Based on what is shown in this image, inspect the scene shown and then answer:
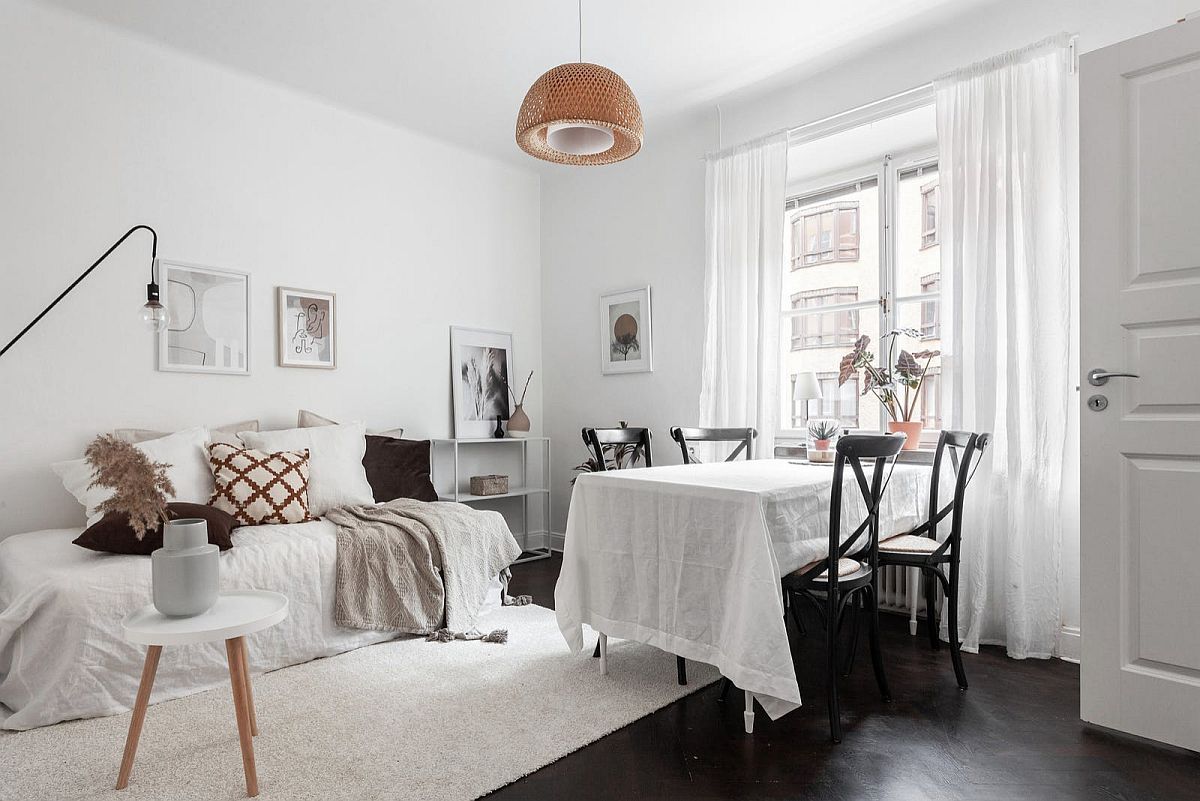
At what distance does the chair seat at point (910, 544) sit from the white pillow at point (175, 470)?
9.37ft

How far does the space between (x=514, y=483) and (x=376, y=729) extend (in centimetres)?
297

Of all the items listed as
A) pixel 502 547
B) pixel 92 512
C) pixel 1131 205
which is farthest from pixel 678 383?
pixel 92 512

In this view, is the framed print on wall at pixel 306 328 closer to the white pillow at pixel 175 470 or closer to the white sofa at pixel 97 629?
the white pillow at pixel 175 470

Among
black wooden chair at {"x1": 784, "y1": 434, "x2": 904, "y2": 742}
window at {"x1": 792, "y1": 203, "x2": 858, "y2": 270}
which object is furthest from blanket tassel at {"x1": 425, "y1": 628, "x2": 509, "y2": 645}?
window at {"x1": 792, "y1": 203, "x2": 858, "y2": 270}

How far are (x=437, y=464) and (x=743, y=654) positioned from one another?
3.00 meters

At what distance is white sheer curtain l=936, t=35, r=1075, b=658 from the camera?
2799 millimetres

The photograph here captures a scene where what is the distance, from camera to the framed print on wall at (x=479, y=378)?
470 cm

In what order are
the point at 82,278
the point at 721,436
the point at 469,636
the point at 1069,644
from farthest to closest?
the point at 721,436 → the point at 82,278 → the point at 469,636 → the point at 1069,644

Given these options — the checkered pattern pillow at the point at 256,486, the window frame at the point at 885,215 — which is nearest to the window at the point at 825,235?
the window frame at the point at 885,215

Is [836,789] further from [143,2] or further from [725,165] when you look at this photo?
[143,2]

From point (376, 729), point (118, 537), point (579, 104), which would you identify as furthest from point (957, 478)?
point (118, 537)

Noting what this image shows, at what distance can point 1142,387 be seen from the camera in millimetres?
2053

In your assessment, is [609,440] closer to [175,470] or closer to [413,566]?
[413,566]

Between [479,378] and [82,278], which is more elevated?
[82,278]
